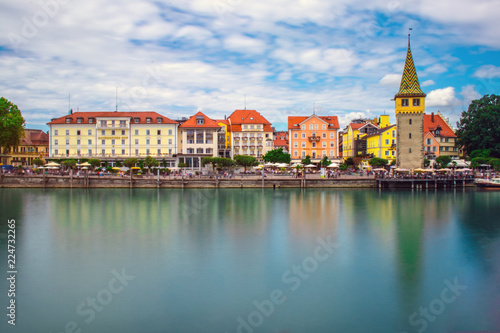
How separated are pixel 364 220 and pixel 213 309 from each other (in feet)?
64.5

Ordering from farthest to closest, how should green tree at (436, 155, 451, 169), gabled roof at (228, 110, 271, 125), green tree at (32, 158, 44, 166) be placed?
gabled roof at (228, 110, 271, 125)
green tree at (436, 155, 451, 169)
green tree at (32, 158, 44, 166)

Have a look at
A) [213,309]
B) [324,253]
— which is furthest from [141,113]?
[213,309]

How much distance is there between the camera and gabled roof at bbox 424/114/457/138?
72562 millimetres

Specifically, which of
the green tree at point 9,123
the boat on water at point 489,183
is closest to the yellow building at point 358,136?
the boat on water at point 489,183

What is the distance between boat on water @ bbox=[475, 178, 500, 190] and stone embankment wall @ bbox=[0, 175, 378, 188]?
44.6ft

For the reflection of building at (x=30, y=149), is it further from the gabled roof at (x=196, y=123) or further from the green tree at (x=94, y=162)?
the gabled roof at (x=196, y=123)

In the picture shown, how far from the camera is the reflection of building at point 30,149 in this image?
78.3 metres

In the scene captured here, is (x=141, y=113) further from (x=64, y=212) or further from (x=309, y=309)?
(x=309, y=309)

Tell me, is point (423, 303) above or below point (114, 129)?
below

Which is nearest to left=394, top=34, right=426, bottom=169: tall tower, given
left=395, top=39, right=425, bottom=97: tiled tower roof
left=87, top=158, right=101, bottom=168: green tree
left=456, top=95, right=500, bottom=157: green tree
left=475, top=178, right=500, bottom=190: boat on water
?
left=395, top=39, right=425, bottom=97: tiled tower roof

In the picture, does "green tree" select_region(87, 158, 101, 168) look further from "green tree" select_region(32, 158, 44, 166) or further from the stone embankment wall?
"green tree" select_region(32, 158, 44, 166)

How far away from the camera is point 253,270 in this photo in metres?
18.9

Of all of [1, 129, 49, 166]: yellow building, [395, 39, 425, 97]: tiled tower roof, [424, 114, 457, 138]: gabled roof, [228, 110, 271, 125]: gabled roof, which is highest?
[395, 39, 425, 97]: tiled tower roof

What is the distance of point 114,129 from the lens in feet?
226
